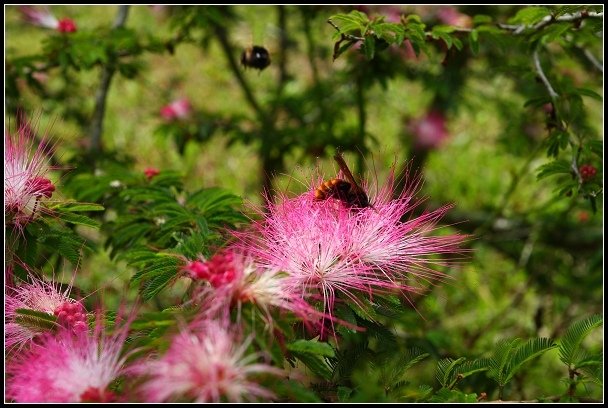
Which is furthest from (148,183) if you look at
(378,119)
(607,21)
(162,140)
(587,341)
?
(378,119)

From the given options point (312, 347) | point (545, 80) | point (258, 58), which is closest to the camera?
point (312, 347)

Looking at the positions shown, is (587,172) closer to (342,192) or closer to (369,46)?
(369,46)

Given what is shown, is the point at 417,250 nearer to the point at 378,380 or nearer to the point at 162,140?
the point at 378,380

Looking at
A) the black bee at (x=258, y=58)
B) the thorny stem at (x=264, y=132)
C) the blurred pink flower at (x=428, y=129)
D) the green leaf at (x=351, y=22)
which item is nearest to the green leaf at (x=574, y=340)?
the green leaf at (x=351, y=22)

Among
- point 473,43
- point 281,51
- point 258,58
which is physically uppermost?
point 473,43

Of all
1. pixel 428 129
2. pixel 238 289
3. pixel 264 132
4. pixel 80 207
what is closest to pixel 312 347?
pixel 238 289

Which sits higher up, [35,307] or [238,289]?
[238,289]

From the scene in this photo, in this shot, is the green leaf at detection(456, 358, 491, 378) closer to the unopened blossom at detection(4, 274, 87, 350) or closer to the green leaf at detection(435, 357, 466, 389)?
the green leaf at detection(435, 357, 466, 389)
